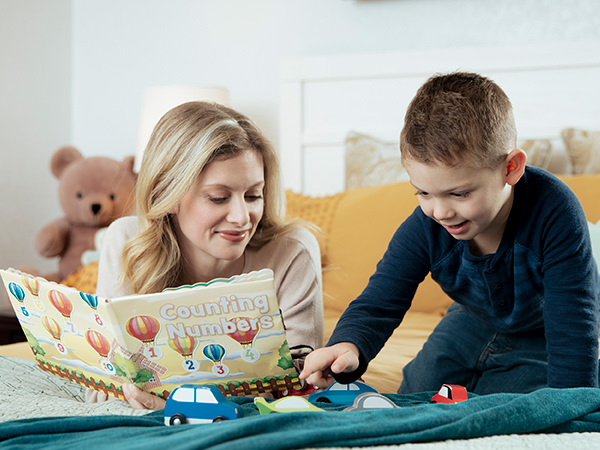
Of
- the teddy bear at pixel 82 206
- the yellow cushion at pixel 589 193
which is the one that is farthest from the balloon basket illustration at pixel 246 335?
the teddy bear at pixel 82 206

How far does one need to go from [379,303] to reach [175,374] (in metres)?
0.40

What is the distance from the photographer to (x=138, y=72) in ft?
9.37

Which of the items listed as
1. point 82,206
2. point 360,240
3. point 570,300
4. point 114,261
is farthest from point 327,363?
point 82,206

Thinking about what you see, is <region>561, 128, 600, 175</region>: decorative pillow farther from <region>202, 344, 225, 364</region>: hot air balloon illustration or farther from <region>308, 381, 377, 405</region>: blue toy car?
<region>202, 344, 225, 364</region>: hot air balloon illustration

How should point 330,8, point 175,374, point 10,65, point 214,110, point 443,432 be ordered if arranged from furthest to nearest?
point 10,65 < point 330,8 < point 214,110 < point 175,374 < point 443,432

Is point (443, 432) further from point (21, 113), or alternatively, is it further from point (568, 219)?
point (21, 113)

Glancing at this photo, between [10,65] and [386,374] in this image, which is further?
[10,65]

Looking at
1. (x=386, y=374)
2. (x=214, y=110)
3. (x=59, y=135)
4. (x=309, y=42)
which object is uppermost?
(x=309, y=42)

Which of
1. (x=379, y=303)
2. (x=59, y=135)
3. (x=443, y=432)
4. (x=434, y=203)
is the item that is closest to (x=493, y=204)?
(x=434, y=203)

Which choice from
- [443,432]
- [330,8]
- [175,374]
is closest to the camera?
[443,432]

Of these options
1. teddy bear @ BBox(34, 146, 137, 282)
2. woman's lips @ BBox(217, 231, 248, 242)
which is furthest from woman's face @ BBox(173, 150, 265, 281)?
teddy bear @ BBox(34, 146, 137, 282)

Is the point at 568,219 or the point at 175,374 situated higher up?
the point at 568,219

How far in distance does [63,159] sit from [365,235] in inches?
54.6

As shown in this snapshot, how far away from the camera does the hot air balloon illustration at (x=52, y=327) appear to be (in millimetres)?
992
